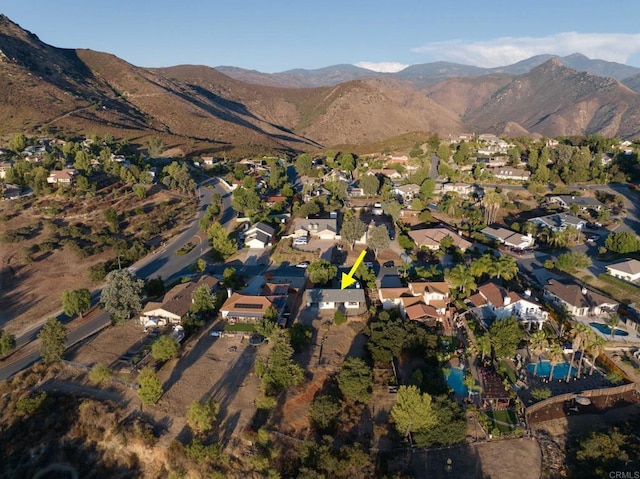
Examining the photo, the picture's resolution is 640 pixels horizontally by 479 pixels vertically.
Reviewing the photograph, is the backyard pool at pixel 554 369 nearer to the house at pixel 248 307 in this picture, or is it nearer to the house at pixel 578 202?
the house at pixel 248 307

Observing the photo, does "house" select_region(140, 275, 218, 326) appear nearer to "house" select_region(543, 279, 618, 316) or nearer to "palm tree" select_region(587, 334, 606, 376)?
"palm tree" select_region(587, 334, 606, 376)

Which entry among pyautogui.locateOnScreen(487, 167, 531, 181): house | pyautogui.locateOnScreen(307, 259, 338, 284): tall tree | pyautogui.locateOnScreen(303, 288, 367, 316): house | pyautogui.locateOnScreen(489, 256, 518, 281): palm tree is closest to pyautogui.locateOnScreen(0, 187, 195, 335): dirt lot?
pyautogui.locateOnScreen(307, 259, 338, 284): tall tree

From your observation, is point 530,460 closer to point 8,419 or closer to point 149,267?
point 8,419

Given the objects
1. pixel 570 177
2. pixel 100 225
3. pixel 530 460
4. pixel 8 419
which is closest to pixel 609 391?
pixel 530 460

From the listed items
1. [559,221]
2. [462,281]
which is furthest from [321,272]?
[559,221]

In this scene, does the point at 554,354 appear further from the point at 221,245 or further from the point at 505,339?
the point at 221,245

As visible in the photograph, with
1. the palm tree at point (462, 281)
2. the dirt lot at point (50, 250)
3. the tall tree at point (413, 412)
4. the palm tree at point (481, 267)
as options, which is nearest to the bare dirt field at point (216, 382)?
the tall tree at point (413, 412)
